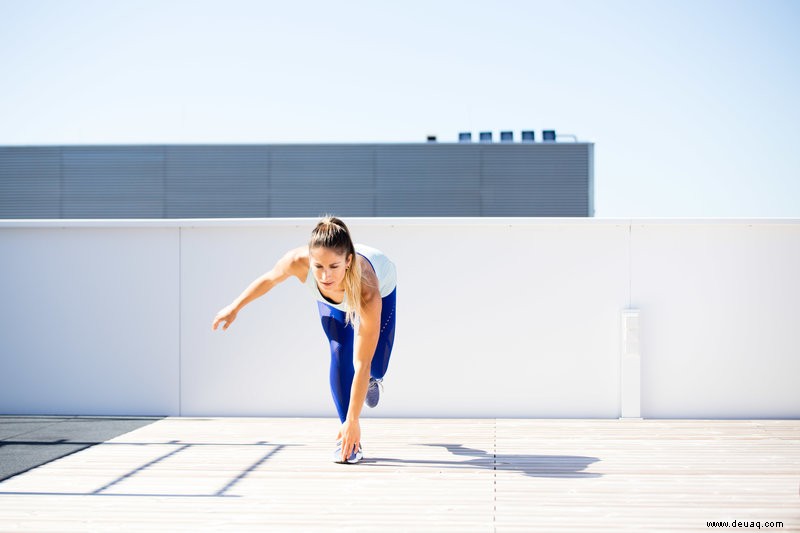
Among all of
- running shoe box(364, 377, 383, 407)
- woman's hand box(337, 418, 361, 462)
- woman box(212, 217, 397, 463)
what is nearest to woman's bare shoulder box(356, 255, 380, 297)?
woman box(212, 217, 397, 463)

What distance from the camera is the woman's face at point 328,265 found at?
2764mm

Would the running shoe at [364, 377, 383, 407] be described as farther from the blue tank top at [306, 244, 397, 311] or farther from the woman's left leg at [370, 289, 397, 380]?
the blue tank top at [306, 244, 397, 311]

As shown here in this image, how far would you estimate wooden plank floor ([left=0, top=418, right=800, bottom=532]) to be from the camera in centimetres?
228

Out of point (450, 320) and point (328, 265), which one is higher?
point (328, 265)

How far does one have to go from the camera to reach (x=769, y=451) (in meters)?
3.28

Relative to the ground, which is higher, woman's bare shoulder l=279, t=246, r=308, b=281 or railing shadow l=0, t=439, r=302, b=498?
woman's bare shoulder l=279, t=246, r=308, b=281

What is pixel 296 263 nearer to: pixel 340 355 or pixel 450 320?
pixel 340 355

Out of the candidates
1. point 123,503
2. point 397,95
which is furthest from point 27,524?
point 397,95

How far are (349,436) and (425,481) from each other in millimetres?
349

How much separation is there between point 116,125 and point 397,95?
758 centimetres

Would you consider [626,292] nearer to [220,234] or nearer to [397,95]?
[220,234]

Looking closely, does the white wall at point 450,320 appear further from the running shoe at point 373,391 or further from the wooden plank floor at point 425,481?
the running shoe at point 373,391

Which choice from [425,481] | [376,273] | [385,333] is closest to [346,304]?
[376,273]

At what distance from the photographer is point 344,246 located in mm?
2807
